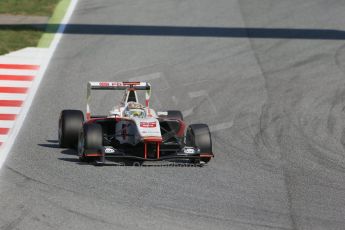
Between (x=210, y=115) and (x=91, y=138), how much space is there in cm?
541

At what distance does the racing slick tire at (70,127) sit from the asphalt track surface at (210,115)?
351mm

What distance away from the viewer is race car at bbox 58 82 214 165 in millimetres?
17453

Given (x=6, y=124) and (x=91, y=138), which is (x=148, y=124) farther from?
(x=6, y=124)

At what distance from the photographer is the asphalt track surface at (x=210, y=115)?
15.1 meters

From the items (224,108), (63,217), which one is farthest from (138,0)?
(63,217)

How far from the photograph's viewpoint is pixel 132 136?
18.0 meters

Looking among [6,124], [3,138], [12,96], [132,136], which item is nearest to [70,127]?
[132,136]

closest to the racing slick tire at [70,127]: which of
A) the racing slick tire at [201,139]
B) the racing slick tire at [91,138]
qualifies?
the racing slick tire at [91,138]

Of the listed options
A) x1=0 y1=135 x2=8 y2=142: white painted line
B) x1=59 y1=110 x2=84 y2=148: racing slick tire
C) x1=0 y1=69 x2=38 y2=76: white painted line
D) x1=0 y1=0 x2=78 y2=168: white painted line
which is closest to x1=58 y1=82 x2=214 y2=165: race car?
x1=59 y1=110 x2=84 y2=148: racing slick tire

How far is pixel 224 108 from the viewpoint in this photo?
2300cm

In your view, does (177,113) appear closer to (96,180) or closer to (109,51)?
(96,180)

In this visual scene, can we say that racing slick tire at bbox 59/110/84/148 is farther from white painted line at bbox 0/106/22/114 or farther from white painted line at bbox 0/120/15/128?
white painted line at bbox 0/106/22/114

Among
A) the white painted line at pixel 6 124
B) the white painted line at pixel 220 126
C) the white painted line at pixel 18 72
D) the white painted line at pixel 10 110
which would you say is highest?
the white painted line at pixel 18 72

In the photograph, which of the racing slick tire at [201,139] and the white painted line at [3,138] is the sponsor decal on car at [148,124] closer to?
the racing slick tire at [201,139]
